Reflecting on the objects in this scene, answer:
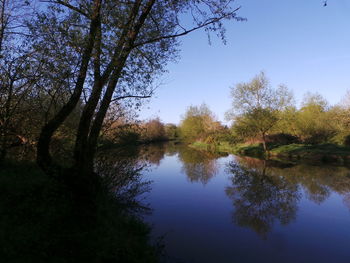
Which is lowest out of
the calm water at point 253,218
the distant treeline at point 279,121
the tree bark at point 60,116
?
the calm water at point 253,218

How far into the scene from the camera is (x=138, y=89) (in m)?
7.85

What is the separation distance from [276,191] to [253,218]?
4.35 m

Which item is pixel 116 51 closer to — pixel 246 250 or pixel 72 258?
pixel 72 258

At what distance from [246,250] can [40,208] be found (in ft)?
19.4

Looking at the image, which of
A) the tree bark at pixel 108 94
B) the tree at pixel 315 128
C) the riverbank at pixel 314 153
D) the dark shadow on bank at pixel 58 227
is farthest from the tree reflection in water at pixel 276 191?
the tree at pixel 315 128

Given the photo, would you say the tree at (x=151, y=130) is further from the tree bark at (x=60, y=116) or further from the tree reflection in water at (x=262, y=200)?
the tree reflection in water at (x=262, y=200)

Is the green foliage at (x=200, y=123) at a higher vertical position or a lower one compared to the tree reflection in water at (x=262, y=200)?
higher

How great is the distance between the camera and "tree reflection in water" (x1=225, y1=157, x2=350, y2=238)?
348 inches

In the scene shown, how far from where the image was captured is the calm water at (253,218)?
20.9 ft

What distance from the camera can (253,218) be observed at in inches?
345

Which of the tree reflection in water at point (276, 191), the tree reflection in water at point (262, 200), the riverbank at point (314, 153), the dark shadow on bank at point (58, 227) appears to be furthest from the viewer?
the riverbank at point (314, 153)

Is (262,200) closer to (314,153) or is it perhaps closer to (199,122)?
(314,153)

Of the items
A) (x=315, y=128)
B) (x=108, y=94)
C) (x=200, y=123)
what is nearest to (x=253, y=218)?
(x=108, y=94)

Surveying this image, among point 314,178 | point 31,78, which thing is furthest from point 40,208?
point 314,178
